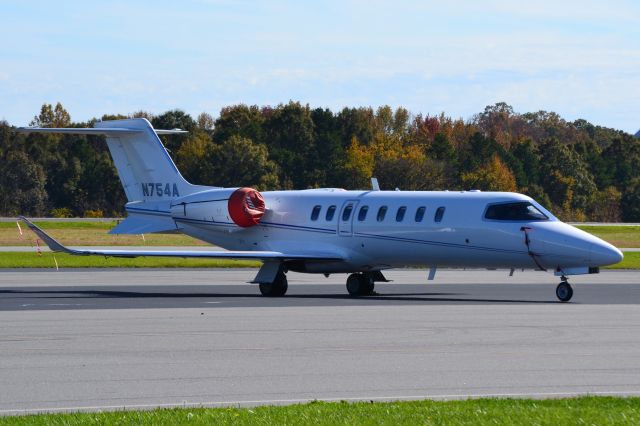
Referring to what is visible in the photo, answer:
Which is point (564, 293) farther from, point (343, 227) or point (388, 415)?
point (388, 415)

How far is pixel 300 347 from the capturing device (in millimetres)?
16359

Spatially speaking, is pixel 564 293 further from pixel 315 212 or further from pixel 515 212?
pixel 315 212

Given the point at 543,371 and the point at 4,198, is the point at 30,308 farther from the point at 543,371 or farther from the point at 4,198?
the point at 4,198

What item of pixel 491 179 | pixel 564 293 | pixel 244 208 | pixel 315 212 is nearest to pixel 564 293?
pixel 564 293

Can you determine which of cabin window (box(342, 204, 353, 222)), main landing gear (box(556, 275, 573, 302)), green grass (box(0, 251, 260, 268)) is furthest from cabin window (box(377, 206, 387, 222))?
green grass (box(0, 251, 260, 268))

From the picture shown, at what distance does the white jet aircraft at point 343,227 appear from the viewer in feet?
88.3

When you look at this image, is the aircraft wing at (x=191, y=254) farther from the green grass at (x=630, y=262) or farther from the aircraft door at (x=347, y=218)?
the green grass at (x=630, y=262)

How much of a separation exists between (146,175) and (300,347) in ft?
57.4

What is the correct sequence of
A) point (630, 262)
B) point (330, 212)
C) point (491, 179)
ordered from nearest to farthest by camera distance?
1. point (330, 212)
2. point (630, 262)
3. point (491, 179)

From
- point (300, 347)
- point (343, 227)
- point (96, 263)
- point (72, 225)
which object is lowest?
point (72, 225)

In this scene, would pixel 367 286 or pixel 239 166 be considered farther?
pixel 239 166

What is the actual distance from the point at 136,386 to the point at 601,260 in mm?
15378

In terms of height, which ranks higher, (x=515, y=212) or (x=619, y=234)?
(x=515, y=212)

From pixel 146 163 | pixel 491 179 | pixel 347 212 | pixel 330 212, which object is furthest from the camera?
pixel 491 179
